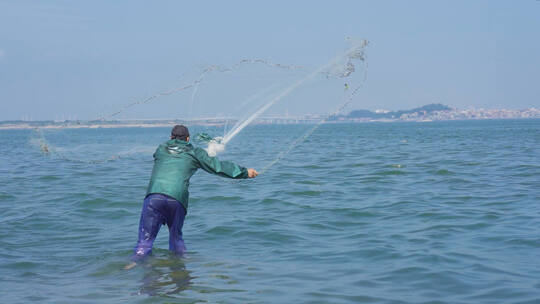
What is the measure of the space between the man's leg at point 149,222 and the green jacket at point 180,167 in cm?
13

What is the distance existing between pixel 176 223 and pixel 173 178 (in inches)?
26.2

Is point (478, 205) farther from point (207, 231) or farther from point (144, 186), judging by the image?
point (144, 186)

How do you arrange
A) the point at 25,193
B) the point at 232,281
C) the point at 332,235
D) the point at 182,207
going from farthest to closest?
the point at 25,193, the point at 332,235, the point at 182,207, the point at 232,281

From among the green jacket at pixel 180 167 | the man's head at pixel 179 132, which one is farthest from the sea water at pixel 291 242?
the man's head at pixel 179 132

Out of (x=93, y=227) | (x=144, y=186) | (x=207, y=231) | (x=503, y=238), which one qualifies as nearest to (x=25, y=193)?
(x=144, y=186)

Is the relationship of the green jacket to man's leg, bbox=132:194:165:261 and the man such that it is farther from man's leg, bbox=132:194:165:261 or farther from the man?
man's leg, bbox=132:194:165:261

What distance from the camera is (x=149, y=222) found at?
25.4 ft

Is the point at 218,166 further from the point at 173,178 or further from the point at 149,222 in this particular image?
the point at 149,222

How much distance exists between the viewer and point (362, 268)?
25.5ft

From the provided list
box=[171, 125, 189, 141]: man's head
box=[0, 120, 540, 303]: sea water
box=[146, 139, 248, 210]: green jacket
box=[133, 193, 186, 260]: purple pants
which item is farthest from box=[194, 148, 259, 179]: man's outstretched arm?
box=[0, 120, 540, 303]: sea water

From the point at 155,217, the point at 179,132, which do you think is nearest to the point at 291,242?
the point at 155,217

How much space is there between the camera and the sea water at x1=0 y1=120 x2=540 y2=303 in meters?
6.86

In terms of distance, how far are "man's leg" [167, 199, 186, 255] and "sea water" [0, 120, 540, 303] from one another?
19 cm

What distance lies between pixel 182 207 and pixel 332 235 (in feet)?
10.4
